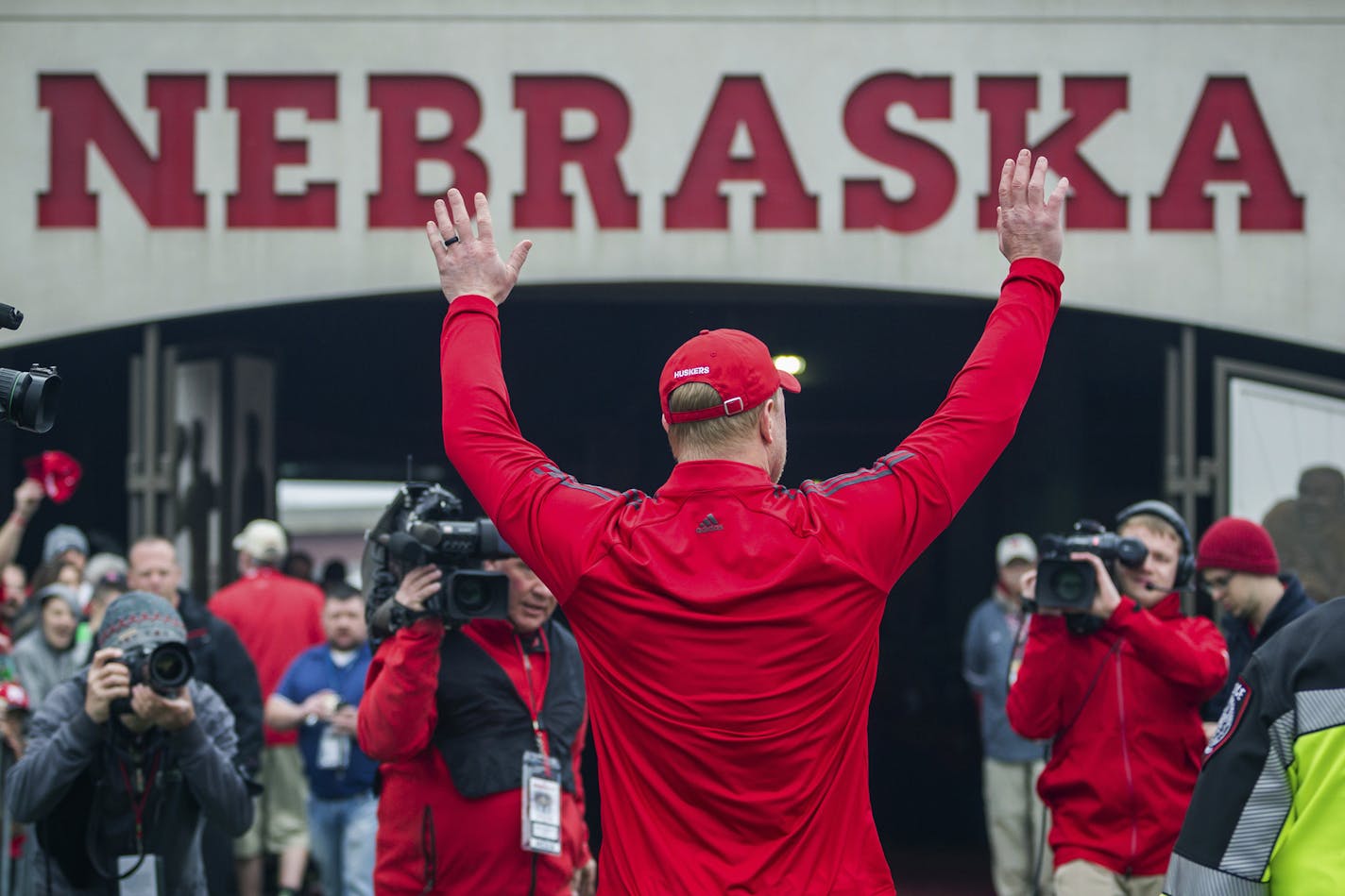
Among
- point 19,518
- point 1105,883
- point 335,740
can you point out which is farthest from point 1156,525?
point 19,518

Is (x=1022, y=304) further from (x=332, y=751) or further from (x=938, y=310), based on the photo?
(x=938, y=310)

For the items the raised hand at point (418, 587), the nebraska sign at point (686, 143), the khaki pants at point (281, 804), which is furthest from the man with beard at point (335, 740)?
the raised hand at point (418, 587)

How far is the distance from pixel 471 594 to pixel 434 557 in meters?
0.16

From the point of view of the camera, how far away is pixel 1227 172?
947cm

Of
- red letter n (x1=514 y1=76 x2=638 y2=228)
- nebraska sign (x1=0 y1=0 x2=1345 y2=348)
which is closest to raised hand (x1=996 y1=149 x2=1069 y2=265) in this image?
nebraska sign (x1=0 y1=0 x2=1345 y2=348)

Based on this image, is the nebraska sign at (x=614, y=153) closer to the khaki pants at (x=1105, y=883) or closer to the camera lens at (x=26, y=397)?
the khaki pants at (x=1105, y=883)

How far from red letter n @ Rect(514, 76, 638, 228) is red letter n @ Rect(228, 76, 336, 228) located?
1139mm

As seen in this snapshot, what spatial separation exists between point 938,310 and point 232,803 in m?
7.00

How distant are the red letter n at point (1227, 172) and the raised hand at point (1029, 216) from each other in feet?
22.6

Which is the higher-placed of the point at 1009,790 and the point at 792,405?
the point at 792,405

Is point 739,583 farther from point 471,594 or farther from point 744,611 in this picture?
point 471,594

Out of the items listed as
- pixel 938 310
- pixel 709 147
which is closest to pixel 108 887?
pixel 709 147

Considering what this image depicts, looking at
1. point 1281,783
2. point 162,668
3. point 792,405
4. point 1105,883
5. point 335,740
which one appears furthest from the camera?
point 792,405

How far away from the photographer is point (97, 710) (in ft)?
16.2
